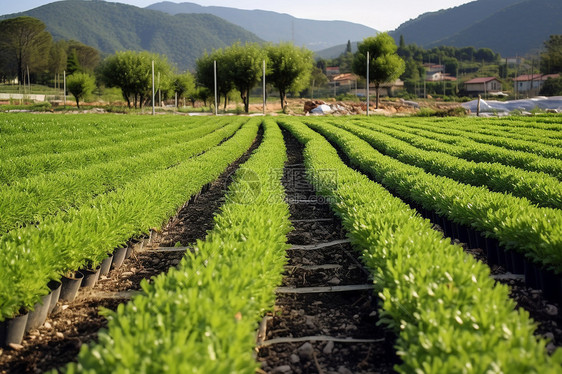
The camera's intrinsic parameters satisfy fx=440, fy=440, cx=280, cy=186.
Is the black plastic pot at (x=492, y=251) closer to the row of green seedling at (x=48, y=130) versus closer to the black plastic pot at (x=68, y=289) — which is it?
the black plastic pot at (x=68, y=289)

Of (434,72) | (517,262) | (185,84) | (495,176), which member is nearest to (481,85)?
(434,72)

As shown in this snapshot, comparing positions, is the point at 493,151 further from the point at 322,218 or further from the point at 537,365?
the point at 537,365

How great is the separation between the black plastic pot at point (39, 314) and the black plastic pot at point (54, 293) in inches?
4.6

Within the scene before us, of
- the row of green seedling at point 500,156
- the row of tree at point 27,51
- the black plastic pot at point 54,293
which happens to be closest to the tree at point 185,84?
the row of tree at point 27,51

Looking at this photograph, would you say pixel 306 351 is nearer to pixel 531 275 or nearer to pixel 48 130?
pixel 531 275

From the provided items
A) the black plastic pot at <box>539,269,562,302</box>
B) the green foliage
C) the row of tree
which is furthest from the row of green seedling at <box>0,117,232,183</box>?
the row of tree

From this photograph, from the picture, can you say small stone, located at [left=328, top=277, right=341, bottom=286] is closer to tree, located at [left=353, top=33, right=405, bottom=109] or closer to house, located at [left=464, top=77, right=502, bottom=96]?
tree, located at [left=353, top=33, right=405, bottom=109]

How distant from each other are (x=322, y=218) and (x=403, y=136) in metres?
11.9

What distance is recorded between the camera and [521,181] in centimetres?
802

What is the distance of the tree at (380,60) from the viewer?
2259 inches

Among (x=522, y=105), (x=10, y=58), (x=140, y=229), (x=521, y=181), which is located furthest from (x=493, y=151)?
(x=10, y=58)

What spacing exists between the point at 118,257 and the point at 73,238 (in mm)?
1286

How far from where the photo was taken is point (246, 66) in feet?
192

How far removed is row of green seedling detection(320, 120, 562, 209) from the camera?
7238 mm
